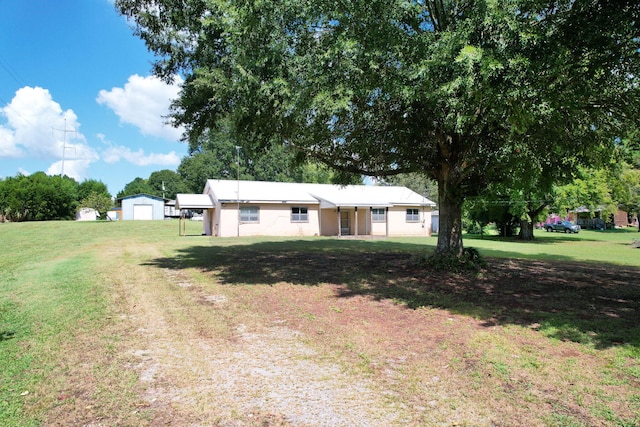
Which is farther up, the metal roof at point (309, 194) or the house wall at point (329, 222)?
the metal roof at point (309, 194)

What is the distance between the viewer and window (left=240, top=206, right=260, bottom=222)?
27759mm

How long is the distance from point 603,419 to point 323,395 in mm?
2303

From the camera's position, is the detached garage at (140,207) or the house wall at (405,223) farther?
the detached garage at (140,207)

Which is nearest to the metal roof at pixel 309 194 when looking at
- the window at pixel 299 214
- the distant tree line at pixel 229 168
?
the window at pixel 299 214

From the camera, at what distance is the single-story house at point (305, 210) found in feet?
90.3

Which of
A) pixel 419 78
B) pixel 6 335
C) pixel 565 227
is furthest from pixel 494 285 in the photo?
pixel 565 227

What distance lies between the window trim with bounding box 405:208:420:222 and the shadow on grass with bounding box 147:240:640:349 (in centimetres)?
1781

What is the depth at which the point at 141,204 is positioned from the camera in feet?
186

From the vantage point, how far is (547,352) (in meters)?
4.78

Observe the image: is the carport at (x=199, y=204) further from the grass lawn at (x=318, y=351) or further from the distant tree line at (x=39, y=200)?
the distant tree line at (x=39, y=200)

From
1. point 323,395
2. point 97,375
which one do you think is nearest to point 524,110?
point 323,395

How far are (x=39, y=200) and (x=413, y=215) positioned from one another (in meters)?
46.4

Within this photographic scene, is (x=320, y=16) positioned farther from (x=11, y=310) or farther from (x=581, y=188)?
(x=581, y=188)

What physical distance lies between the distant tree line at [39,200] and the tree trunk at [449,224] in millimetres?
49804
